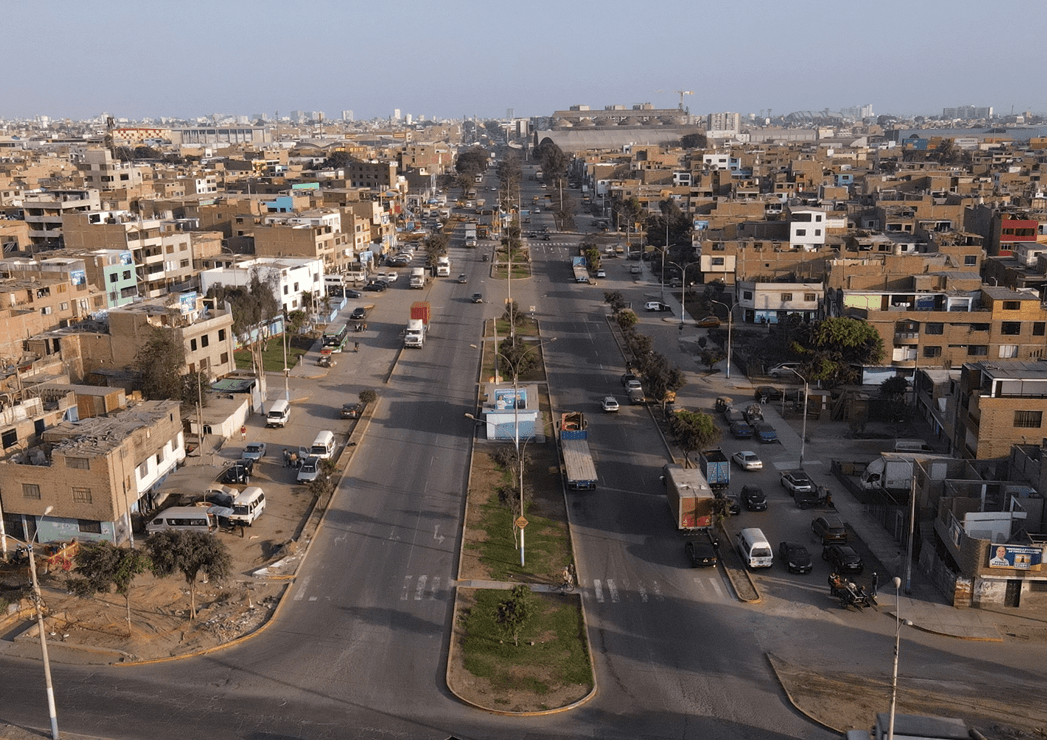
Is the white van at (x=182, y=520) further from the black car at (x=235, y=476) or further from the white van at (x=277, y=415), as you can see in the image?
the white van at (x=277, y=415)

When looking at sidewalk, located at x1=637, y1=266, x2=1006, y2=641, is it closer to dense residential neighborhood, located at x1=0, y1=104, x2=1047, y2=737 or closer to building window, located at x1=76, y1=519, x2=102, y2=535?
dense residential neighborhood, located at x1=0, y1=104, x2=1047, y2=737

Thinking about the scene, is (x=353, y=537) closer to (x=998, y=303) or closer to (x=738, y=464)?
(x=738, y=464)

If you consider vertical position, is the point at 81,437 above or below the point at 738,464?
above

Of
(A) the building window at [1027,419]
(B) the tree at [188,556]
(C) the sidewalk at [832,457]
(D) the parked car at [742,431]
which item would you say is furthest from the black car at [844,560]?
(B) the tree at [188,556]

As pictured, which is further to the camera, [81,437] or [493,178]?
[493,178]

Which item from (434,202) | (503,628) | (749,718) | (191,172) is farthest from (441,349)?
(191,172)
